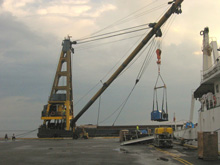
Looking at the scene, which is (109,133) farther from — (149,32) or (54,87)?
(149,32)

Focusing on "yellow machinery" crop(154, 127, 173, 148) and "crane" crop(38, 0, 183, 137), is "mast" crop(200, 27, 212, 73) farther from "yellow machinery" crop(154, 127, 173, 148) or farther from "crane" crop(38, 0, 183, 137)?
"crane" crop(38, 0, 183, 137)

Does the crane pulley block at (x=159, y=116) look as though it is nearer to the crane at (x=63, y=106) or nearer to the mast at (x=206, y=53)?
the mast at (x=206, y=53)

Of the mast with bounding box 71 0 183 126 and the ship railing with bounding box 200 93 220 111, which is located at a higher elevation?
the mast with bounding box 71 0 183 126

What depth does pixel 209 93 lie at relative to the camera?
20750 millimetres

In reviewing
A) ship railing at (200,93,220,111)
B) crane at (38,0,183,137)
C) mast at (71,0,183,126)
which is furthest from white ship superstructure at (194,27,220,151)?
crane at (38,0,183,137)

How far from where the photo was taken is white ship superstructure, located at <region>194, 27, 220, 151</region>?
18.0 meters

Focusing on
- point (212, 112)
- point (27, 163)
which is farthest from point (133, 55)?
point (27, 163)

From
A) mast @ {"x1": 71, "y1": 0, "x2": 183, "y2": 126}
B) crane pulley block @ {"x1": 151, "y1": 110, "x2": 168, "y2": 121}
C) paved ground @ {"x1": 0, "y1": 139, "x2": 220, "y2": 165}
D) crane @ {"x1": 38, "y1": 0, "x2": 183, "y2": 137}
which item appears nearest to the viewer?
paved ground @ {"x1": 0, "y1": 139, "x2": 220, "y2": 165}

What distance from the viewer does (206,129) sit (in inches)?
763

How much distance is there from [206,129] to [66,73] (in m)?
32.4

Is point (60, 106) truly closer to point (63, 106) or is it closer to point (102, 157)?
point (63, 106)

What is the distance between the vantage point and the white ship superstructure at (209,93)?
18.0 metres

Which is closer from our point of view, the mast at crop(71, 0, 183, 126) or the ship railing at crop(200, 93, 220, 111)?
the ship railing at crop(200, 93, 220, 111)

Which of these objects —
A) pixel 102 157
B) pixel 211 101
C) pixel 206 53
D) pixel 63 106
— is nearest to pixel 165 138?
pixel 211 101
